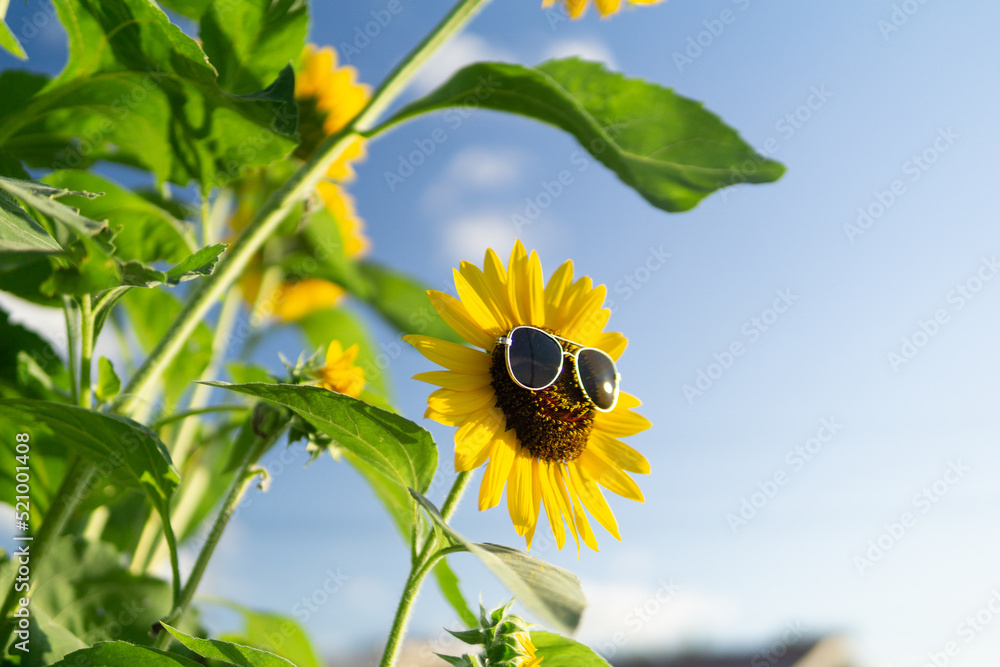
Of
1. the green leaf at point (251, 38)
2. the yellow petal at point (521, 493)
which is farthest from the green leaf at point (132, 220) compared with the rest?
the yellow petal at point (521, 493)

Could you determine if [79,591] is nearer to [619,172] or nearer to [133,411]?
[133,411]

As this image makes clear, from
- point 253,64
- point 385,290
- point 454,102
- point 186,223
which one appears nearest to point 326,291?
point 385,290

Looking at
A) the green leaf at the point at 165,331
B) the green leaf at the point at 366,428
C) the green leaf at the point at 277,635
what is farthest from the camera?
the green leaf at the point at 165,331

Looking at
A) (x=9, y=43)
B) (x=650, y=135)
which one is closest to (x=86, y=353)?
(x=9, y=43)

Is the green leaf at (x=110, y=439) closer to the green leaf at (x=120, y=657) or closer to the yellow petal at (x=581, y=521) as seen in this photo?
the green leaf at (x=120, y=657)

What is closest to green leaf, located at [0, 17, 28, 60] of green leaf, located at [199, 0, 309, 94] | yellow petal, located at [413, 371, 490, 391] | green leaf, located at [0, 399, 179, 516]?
green leaf, located at [199, 0, 309, 94]
